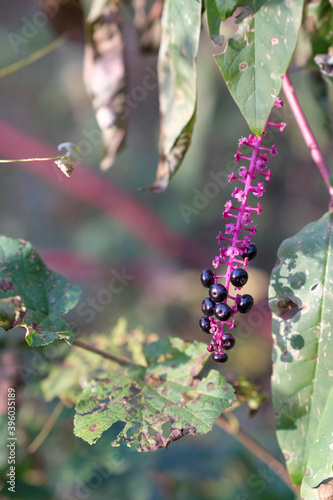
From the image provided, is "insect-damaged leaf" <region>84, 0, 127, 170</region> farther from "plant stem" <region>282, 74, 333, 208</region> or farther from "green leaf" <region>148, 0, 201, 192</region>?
"plant stem" <region>282, 74, 333, 208</region>

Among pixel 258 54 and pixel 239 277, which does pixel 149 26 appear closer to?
pixel 258 54

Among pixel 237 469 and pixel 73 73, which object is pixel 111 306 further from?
pixel 73 73

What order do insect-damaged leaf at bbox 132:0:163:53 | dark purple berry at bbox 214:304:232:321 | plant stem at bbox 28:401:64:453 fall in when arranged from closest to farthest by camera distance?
dark purple berry at bbox 214:304:232:321 → insect-damaged leaf at bbox 132:0:163:53 → plant stem at bbox 28:401:64:453

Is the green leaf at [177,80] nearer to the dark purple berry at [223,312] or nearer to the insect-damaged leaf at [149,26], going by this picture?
the dark purple berry at [223,312]

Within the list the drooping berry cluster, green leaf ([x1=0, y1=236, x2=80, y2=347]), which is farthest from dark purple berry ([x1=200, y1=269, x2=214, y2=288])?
green leaf ([x1=0, y1=236, x2=80, y2=347])

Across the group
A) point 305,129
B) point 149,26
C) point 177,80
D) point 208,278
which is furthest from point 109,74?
point 208,278

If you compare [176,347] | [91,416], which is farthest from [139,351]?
[91,416]

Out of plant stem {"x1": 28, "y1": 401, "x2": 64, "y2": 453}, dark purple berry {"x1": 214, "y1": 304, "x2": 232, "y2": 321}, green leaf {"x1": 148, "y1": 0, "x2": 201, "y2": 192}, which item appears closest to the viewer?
dark purple berry {"x1": 214, "y1": 304, "x2": 232, "y2": 321}
